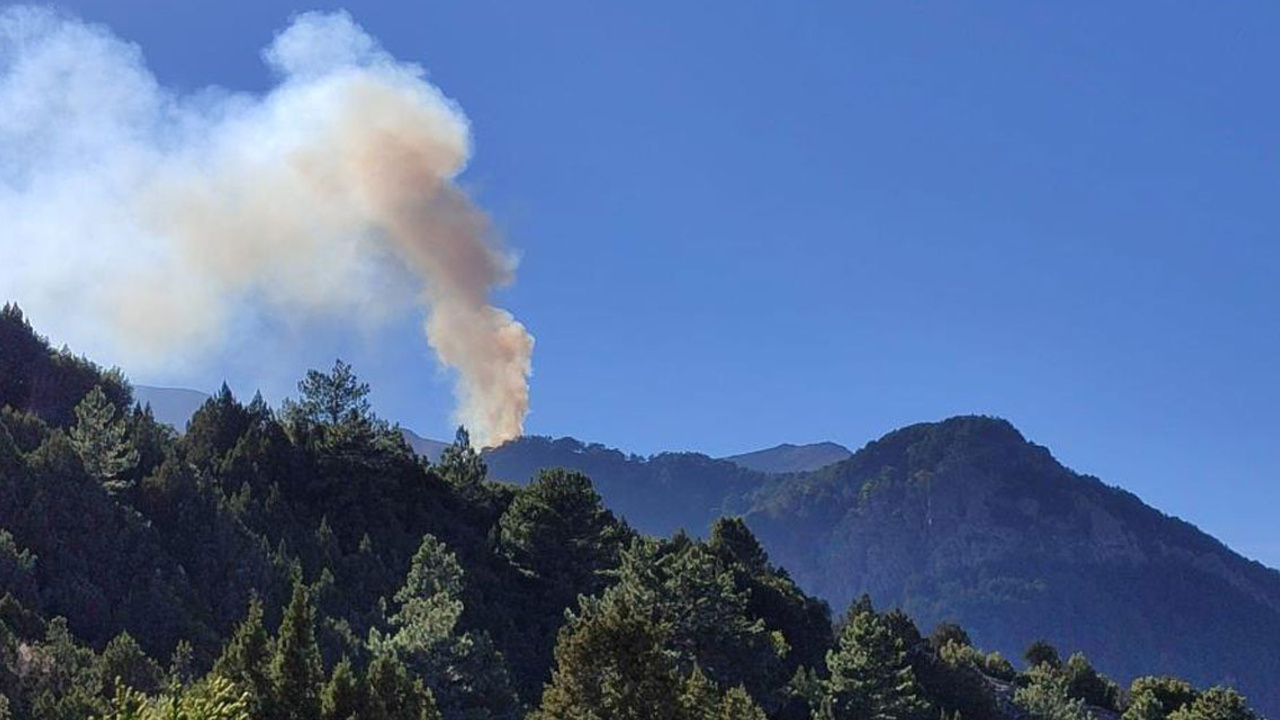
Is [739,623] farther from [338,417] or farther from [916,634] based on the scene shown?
[338,417]

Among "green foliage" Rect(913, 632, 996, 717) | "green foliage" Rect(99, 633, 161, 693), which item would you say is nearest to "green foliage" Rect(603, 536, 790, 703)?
"green foliage" Rect(913, 632, 996, 717)

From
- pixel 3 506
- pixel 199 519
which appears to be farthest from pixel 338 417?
pixel 3 506

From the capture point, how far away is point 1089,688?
4491 inches

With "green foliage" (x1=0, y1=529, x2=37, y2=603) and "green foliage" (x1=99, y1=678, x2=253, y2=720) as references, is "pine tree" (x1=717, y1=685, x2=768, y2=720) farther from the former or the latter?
"green foliage" (x1=0, y1=529, x2=37, y2=603)

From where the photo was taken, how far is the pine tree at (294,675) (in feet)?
112

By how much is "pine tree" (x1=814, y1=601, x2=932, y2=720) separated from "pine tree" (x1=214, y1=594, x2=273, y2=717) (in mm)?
43670

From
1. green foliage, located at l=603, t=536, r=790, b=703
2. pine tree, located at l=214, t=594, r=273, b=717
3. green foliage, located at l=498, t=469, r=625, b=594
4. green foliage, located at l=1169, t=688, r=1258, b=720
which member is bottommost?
green foliage, located at l=1169, t=688, r=1258, b=720

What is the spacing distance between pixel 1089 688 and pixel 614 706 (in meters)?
95.7

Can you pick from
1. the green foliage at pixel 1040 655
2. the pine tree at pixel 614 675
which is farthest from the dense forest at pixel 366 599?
the green foliage at pixel 1040 655

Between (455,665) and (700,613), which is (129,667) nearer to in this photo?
(455,665)

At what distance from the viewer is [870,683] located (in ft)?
237

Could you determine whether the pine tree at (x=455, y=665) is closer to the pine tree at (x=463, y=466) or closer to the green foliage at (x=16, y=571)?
the green foliage at (x=16, y=571)

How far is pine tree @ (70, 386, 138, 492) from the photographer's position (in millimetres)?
73062

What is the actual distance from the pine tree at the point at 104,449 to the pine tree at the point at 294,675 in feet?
138
